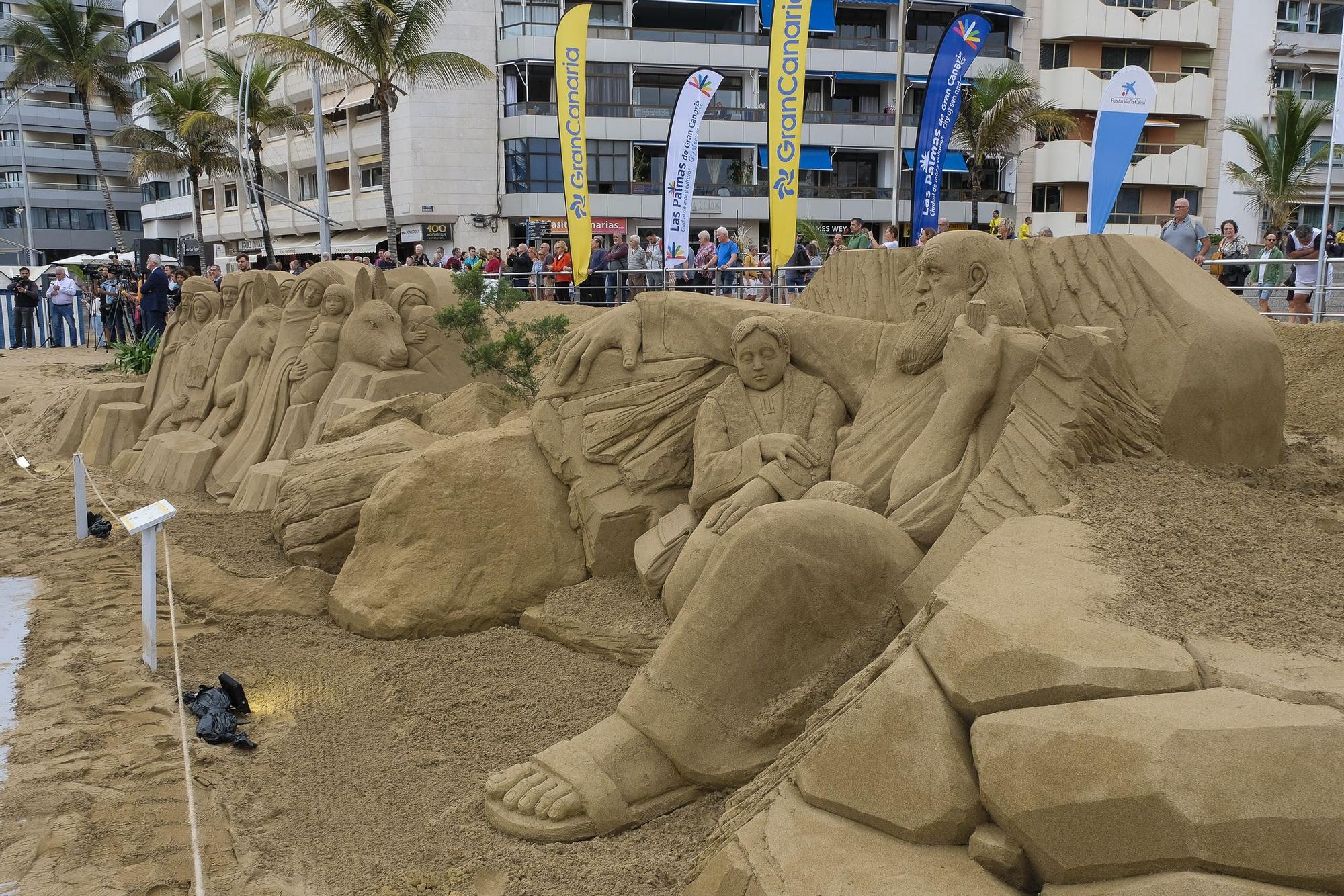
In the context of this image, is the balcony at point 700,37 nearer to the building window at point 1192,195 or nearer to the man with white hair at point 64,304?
the building window at point 1192,195

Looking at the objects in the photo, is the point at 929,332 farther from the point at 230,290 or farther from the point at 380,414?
the point at 230,290

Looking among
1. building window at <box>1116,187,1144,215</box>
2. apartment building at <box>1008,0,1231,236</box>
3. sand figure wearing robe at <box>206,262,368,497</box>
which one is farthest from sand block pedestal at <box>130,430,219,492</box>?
building window at <box>1116,187,1144,215</box>

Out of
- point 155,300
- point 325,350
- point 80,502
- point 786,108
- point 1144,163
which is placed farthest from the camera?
point 1144,163

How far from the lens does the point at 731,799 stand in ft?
11.4

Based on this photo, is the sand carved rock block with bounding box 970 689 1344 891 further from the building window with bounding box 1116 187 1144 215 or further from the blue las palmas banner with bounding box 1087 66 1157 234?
the building window with bounding box 1116 187 1144 215

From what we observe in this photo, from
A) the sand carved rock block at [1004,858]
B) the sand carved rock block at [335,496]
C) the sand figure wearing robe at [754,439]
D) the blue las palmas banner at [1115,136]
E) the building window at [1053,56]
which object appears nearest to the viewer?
the sand carved rock block at [1004,858]

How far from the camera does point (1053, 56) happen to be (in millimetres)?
27516

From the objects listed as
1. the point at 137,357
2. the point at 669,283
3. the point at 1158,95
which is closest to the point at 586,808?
the point at 669,283

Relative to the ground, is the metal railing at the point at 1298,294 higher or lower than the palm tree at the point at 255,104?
lower

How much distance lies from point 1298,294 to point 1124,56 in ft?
69.6

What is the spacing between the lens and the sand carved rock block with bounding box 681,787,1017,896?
257 cm

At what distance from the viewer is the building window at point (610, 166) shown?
26.7m

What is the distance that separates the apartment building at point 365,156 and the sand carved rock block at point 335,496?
43.8 feet

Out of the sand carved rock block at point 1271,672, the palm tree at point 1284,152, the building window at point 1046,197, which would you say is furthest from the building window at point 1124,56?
the sand carved rock block at point 1271,672
